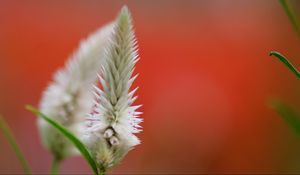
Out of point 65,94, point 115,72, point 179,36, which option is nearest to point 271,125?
point 179,36

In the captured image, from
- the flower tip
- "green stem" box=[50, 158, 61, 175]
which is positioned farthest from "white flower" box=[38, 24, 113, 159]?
the flower tip

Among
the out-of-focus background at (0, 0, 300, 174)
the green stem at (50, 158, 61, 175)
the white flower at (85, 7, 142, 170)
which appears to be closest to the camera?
the white flower at (85, 7, 142, 170)

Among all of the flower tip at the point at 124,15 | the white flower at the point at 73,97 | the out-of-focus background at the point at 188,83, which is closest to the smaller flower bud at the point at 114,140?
the flower tip at the point at 124,15

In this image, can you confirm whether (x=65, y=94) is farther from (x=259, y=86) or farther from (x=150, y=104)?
(x=259, y=86)

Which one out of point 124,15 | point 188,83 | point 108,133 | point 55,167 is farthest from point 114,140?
point 188,83

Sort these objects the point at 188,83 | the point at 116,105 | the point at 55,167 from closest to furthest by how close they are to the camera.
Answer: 1. the point at 116,105
2. the point at 55,167
3. the point at 188,83

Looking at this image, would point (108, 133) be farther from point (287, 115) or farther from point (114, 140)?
point (287, 115)

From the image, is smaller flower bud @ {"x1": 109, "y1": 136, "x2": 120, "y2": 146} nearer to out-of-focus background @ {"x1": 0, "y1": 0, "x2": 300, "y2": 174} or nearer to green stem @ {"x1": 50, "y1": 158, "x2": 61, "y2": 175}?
green stem @ {"x1": 50, "y1": 158, "x2": 61, "y2": 175}
